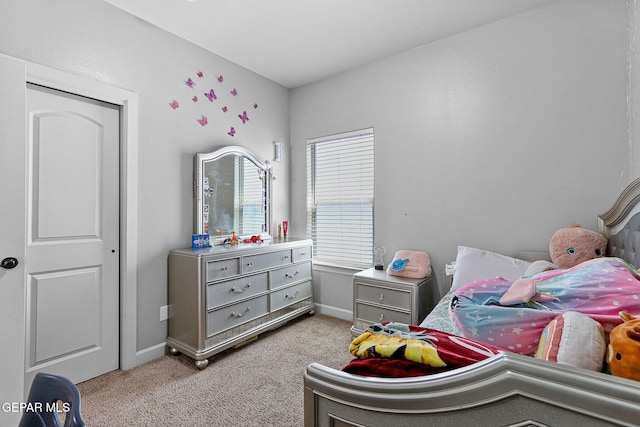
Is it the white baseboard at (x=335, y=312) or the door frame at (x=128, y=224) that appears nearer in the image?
the door frame at (x=128, y=224)

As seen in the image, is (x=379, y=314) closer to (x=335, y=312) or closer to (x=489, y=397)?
(x=335, y=312)

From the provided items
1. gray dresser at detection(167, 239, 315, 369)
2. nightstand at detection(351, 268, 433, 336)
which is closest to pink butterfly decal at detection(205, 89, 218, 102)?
gray dresser at detection(167, 239, 315, 369)

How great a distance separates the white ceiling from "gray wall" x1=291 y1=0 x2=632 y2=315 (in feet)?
0.56

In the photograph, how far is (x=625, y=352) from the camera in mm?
675

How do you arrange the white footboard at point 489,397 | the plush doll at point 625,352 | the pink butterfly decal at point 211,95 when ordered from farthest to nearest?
the pink butterfly decal at point 211,95 → the plush doll at point 625,352 → the white footboard at point 489,397

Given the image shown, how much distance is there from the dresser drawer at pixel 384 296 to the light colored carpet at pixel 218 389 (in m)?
0.47

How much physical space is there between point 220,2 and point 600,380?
9.26 ft

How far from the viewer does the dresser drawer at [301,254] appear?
3.20 m

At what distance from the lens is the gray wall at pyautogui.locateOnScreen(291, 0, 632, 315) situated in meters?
2.03

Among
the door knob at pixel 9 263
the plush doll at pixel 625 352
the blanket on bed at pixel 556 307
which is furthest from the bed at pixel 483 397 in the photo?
the door knob at pixel 9 263

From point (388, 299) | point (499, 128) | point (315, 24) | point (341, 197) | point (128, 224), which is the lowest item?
point (388, 299)

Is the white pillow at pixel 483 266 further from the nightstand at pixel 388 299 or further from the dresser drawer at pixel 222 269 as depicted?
the dresser drawer at pixel 222 269

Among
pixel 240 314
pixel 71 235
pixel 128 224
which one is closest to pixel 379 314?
pixel 240 314

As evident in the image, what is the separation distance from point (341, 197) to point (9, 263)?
2689 mm
